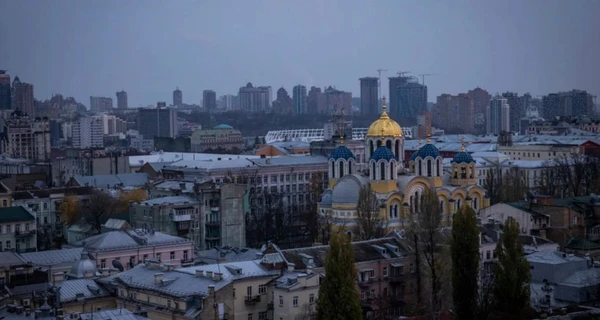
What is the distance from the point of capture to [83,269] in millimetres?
15602

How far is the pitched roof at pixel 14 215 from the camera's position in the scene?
821 inches

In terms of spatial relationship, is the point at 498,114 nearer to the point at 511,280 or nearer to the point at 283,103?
the point at 283,103

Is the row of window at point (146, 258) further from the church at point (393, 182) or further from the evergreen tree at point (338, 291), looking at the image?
the evergreen tree at point (338, 291)

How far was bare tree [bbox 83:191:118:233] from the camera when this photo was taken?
2288 centimetres

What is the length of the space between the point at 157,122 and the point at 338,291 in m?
73.6

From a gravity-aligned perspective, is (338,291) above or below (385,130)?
below

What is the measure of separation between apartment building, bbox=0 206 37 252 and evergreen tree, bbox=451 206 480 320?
9554 millimetres

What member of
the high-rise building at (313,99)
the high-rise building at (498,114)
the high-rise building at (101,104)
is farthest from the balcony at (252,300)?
the high-rise building at (101,104)

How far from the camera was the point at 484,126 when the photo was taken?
8244 centimetres

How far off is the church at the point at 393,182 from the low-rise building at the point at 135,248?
14.9 ft

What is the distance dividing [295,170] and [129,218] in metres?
9.82

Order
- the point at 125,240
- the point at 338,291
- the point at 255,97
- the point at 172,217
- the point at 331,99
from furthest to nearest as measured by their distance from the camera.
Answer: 1. the point at 255,97
2. the point at 331,99
3. the point at 172,217
4. the point at 125,240
5. the point at 338,291

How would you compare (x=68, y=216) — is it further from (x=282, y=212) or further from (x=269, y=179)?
(x=269, y=179)

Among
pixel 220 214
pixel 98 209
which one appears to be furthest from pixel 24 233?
pixel 220 214
